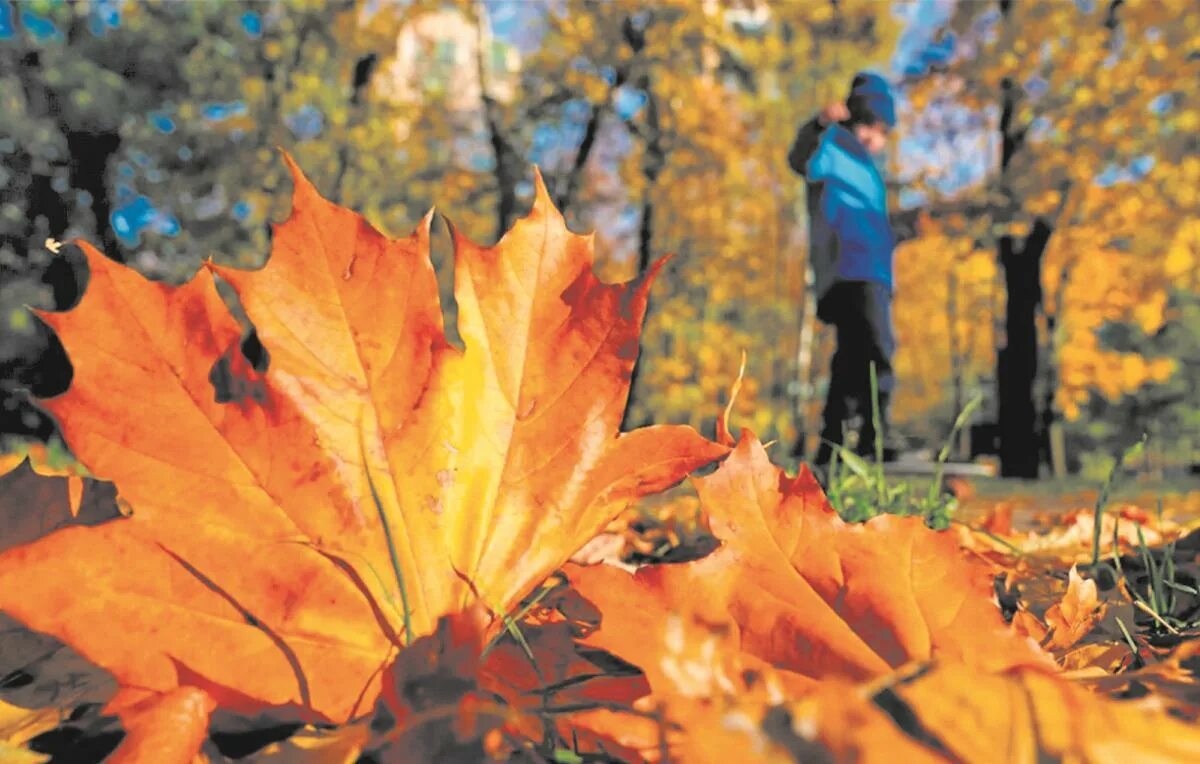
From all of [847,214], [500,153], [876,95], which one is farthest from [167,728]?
[500,153]

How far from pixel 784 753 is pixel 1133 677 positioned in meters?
0.27

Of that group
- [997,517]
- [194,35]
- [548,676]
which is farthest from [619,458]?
[194,35]

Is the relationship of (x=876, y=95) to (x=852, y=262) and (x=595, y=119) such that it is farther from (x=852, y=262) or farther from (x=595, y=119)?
(x=595, y=119)

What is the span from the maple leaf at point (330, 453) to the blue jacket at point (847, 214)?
3779mm

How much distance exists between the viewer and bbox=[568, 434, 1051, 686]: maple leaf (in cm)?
41

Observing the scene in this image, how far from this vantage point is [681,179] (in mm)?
12117

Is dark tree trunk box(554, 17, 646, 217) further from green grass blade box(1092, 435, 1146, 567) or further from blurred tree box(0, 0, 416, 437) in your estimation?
green grass blade box(1092, 435, 1146, 567)

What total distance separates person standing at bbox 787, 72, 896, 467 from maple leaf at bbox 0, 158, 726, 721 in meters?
3.64

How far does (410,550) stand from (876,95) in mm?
4483

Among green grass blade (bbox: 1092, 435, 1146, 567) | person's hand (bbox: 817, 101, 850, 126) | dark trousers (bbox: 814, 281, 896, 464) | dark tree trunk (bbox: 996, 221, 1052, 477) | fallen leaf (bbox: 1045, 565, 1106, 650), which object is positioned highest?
person's hand (bbox: 817, 101, 850, 126)

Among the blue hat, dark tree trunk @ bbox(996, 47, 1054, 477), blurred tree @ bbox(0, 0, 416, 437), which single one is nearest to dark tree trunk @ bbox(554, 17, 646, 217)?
blurred tree @ bbox(0, 0, 416, 437)

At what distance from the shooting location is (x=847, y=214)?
4.01 meters

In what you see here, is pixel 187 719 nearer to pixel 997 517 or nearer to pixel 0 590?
pixel 0 590

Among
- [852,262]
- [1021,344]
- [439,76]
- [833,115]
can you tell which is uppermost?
[439,76]
